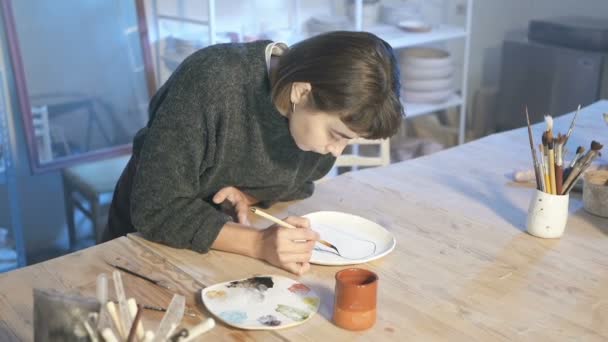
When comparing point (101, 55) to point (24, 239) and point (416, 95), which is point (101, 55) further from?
point (416, 95)

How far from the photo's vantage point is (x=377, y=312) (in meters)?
1.23

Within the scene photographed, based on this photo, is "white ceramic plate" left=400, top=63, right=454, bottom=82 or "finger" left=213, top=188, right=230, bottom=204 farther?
"white ceramic plate" left=400, top=63, right=454, bottom=82

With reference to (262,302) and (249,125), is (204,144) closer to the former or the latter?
(249,125)

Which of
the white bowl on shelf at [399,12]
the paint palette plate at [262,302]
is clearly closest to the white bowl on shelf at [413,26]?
the white bowl on shelf at [399,12]

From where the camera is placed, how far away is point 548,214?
1507 mm

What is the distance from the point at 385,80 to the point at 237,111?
1.06 feet

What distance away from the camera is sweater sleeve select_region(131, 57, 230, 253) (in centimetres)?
140

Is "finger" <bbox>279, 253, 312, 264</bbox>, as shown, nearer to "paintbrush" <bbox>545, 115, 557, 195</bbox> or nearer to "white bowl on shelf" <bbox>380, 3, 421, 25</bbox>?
"paintbrush" <bbox>545, 115, 557, 195</bbox>

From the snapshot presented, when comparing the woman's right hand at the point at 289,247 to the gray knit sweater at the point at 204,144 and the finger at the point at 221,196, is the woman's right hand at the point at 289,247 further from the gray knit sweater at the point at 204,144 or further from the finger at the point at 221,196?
the finger at the point at 221,196

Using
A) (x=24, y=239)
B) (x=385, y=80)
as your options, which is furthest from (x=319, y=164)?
(x=24, y=239)

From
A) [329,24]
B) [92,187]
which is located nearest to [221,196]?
[92,187]

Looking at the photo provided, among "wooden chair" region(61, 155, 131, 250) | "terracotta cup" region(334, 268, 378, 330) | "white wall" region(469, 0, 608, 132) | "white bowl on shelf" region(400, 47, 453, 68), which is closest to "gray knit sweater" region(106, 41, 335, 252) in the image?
"terracotta cup" region(334, 268, 378, 330)

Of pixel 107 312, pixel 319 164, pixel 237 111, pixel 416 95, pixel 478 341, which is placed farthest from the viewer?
pixel 416 95

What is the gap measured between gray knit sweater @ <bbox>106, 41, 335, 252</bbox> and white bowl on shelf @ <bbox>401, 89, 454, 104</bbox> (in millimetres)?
2148
